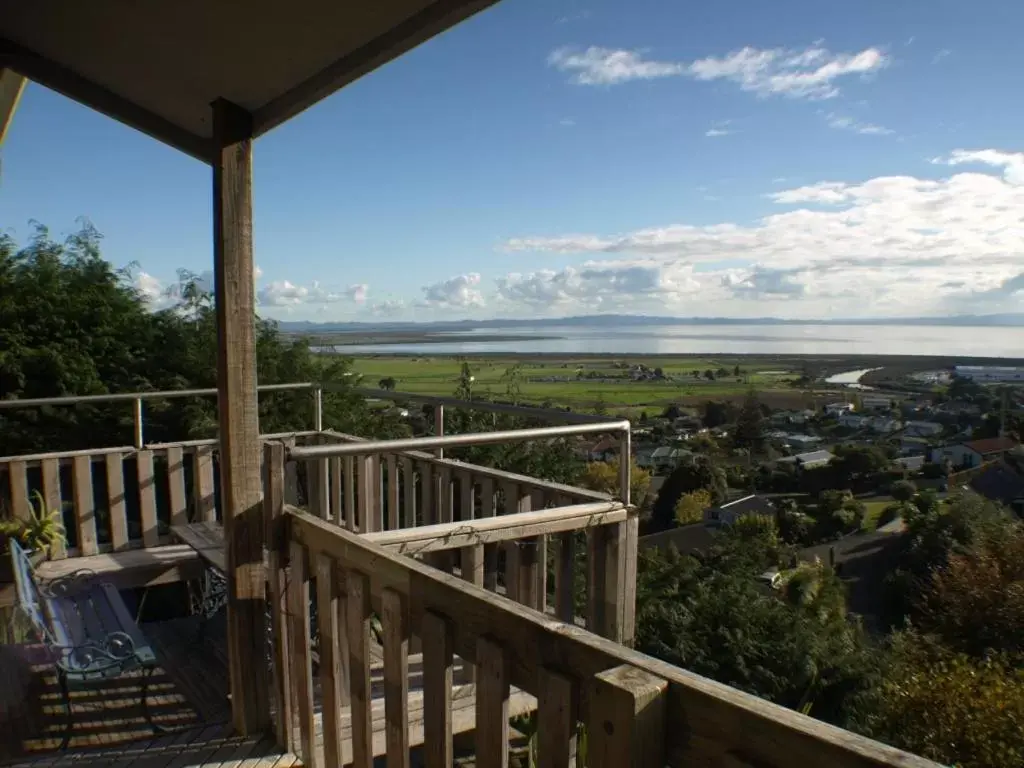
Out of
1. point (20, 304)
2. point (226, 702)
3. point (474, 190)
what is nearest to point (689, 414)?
point (474, 190)

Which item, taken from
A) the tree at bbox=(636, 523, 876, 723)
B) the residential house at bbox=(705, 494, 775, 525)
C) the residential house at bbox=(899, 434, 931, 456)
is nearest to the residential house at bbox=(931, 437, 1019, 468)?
the residential house at bbox=(899, 434, 931, 456)

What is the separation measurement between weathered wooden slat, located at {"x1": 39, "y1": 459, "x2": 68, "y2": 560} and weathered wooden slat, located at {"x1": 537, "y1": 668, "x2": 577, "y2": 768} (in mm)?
4246

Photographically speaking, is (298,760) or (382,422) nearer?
(298,760)

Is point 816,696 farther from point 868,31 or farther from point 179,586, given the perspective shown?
point 868,31

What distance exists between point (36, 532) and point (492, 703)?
397 cm

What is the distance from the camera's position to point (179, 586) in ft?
17.6

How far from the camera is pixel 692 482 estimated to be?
30.0m

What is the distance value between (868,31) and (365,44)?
49.9 m

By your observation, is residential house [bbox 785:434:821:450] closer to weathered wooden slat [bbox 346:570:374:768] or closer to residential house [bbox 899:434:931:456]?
residential house [bbox 899:434:931:456]

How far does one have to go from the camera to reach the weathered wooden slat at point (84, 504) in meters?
4.57

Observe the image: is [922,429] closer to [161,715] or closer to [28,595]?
[161,715]

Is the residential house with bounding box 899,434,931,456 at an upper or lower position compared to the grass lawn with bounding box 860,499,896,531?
upper

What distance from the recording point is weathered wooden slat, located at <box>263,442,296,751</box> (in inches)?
88.7

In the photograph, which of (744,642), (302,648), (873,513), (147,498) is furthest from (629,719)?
(873,513)
